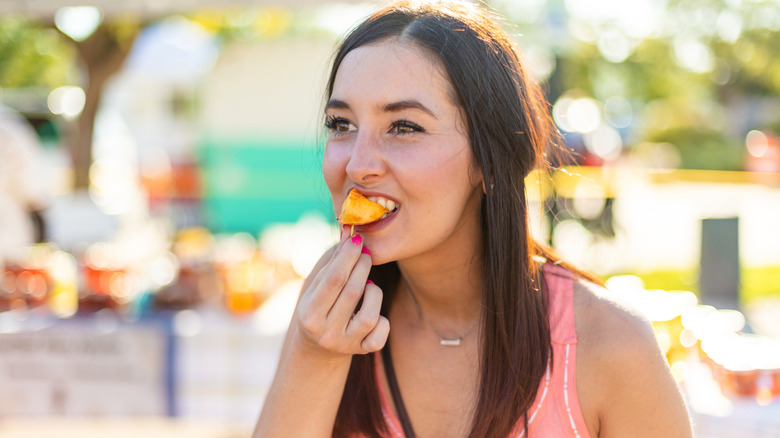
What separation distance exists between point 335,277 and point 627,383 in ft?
2.35

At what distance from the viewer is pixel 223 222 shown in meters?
13.0

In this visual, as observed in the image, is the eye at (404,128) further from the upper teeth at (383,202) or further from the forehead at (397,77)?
the upper teeth at (383,202)

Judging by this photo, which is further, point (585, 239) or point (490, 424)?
point (585, 239)

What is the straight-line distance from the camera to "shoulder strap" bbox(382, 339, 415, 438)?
1.69 metres

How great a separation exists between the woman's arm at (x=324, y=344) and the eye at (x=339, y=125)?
295 mm

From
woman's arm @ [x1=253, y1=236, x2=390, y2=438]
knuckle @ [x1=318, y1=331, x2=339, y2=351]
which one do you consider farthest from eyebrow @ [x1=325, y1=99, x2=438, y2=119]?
knuckle @ [x1=318, y1=331, x2=339, y2=351]

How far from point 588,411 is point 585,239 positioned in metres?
9.10

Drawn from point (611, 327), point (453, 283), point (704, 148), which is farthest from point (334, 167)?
point (704, 148)

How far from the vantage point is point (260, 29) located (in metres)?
13.8

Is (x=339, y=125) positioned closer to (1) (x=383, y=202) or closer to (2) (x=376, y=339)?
(1) (x=383, y=202)

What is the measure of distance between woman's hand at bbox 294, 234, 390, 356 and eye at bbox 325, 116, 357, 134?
0.31 meters

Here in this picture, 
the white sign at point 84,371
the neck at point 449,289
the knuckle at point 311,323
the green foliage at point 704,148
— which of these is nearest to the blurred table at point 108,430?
the white sign at point 84,371

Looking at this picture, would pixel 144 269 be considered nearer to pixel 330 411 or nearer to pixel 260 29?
pixel 330 411

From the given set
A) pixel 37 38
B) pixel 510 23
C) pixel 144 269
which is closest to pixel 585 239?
pixel 144 269
